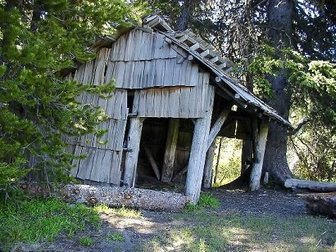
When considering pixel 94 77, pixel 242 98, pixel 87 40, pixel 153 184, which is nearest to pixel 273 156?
pixel 153 184

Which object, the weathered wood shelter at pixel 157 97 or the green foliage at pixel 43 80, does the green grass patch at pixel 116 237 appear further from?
the weathered wood shelter at pixel 157 97

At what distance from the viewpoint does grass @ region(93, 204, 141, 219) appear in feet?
28.6

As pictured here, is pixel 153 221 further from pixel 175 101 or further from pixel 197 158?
pixel 175 101

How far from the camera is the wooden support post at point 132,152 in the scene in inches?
464

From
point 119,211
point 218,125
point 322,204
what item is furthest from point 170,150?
point 322,204

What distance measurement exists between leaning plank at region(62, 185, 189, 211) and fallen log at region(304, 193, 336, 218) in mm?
3083

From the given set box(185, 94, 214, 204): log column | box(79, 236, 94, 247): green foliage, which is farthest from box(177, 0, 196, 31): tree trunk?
box(79, 236, 94, 247): green foliage

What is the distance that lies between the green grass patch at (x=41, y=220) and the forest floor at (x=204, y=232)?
0.60 feet

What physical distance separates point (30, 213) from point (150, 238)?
7.71 ft

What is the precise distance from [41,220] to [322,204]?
6196 millimetres

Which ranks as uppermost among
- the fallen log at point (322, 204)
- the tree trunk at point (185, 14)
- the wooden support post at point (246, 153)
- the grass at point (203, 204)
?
the tree trunk at point (185, 14)

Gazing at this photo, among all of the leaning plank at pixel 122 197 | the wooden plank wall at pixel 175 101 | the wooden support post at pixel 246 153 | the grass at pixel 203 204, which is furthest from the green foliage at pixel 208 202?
the wooden support post at pixel 246 153

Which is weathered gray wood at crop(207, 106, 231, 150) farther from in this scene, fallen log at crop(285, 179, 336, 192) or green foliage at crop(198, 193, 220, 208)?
fallen log at crop(285, 179, 336, 192)

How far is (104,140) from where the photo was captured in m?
12.2
